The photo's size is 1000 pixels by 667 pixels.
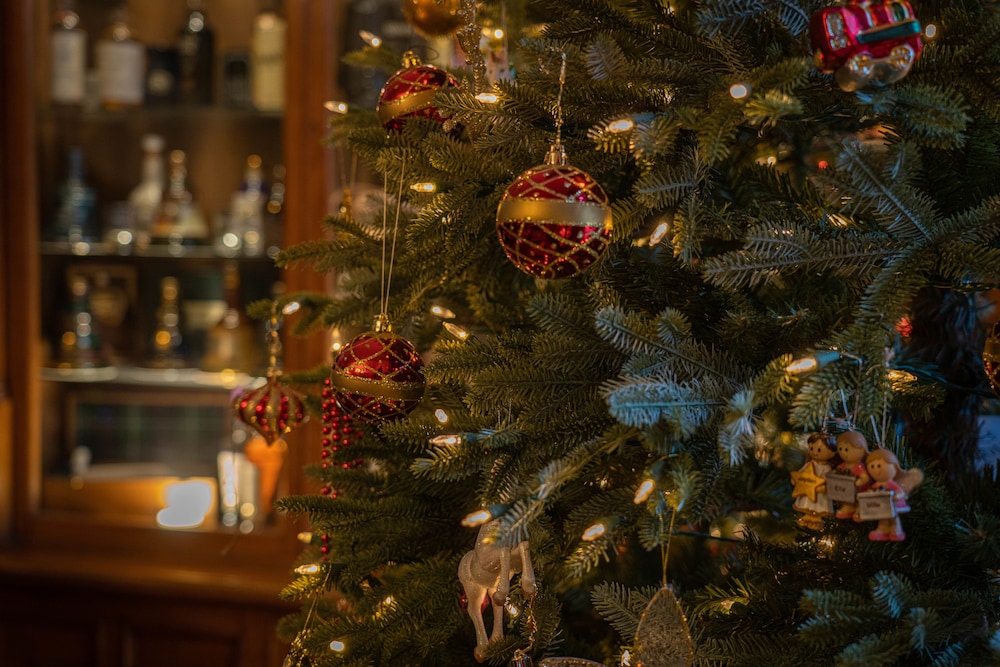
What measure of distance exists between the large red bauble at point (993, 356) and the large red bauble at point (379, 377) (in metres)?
0.45

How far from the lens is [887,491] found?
0.58m

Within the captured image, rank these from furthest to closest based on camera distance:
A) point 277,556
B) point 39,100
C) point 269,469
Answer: point 39,100
point 277,556
point 269,469

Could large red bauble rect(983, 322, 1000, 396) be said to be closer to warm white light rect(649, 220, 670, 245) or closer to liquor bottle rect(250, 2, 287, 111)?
warm white light rect(649, 220, 670, 245)

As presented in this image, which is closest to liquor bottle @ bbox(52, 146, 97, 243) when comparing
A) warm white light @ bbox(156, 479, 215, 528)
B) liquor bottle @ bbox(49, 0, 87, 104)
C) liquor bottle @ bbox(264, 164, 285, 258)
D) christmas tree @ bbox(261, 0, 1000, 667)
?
liquor bottle @ bbox(49, 0, 87, 104)

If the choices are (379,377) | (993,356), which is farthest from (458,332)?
(993,356)

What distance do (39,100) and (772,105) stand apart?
174cm

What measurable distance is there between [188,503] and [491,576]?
4.67 ft

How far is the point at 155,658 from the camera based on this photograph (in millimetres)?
1774

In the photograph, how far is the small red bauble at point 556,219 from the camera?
2.08 ft

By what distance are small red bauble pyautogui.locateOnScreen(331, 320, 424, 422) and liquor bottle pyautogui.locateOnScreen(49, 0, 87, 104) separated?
1.45 metres

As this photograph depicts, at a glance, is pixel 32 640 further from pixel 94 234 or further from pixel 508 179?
pixel 508 179

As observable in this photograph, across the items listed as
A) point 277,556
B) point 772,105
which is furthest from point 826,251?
point 277,556

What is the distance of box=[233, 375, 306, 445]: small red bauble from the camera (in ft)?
3.49

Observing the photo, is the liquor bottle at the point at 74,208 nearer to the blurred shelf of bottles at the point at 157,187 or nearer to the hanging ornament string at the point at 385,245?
the blurred shelf of bottles at the point at 157,187
